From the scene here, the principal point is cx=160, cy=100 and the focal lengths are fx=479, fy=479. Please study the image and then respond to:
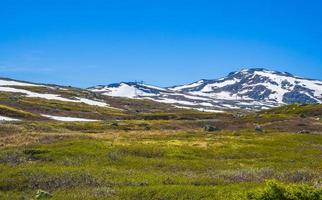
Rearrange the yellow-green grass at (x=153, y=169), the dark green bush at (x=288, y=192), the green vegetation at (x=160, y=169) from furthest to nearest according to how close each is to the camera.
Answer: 1. the yellow-green grass at (x=153, y=169)
2. the green vegetation at (x=160, y=169)
3. the dark green bush at (x=288, y=192)

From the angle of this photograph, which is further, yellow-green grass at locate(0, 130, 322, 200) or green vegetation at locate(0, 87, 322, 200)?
yellow-green grass at locate(0, 130, 322, 200)

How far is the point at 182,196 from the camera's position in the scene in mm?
29562

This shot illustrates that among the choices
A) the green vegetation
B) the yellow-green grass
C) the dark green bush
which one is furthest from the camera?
the yellow-green grass

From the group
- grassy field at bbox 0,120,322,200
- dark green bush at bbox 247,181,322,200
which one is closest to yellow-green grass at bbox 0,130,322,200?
A: grassy field at bbox 0,120,322,200

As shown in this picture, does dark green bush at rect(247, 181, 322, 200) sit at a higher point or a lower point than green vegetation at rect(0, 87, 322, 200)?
higher

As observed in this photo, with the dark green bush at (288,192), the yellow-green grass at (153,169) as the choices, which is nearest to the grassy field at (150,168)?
the yellow-green grass at (153,169)

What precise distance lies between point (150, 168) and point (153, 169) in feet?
1.79

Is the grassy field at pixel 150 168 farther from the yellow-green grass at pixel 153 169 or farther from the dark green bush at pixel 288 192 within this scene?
the dark green bush at pixel 288 192

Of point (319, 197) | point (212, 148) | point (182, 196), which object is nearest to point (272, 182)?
point (319, 197)

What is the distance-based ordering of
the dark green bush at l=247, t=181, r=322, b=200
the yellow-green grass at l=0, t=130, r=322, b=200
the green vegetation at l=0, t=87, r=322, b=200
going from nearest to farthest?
the dark green bush at l=247, t=181, r=322, b=200, the green vegetation at l=0, t=87, r=322, b=200, the yellow-green grass at l=0, t=130, r=322, b=200

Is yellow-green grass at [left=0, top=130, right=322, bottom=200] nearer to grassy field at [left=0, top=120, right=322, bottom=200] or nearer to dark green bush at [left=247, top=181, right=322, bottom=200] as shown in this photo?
grassy field at [left=0, top=120, right=322, bottom=200]

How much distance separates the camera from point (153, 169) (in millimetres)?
42500

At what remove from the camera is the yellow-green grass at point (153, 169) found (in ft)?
103

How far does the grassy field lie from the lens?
103ft
